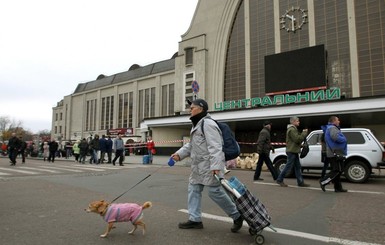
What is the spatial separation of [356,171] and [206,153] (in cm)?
792

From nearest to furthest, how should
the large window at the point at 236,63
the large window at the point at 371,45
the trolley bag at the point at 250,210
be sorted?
the trolley bag at the point at 250,210 → the large window at the point at 371,45 → the large window at the point at 236,63

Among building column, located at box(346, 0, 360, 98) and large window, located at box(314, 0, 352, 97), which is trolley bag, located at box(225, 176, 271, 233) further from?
large window, located at box(314, 0, 352, 97)

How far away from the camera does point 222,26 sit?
4197 centimetres

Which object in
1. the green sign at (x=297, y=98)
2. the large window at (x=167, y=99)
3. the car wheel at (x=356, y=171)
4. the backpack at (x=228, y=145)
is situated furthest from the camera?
the large window at (x=167, y=99)

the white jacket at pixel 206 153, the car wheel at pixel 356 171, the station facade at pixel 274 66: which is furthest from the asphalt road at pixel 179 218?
the station facade at pixel 274 66

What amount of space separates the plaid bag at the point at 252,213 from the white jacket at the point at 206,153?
18.2 inches

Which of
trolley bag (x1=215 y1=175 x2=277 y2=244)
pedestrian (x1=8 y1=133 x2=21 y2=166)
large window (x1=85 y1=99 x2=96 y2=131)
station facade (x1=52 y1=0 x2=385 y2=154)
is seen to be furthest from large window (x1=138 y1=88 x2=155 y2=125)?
trolley bag (x1=215 y1=175 x2=277 y2=244)

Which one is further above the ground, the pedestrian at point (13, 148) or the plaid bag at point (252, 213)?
the pedestrian at point (13, 148)

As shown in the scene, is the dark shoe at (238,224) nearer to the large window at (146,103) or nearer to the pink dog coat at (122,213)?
the pink dog coat at (122,213)

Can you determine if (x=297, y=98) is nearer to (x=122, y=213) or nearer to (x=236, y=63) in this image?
(x=236, y=63)

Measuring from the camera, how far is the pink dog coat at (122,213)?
4191mm

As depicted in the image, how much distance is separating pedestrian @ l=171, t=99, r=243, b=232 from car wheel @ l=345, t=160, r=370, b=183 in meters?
7.55

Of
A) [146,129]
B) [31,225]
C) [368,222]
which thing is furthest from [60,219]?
[146,129]

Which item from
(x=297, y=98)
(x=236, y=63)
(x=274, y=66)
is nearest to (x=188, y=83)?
(x=236, y=63)
